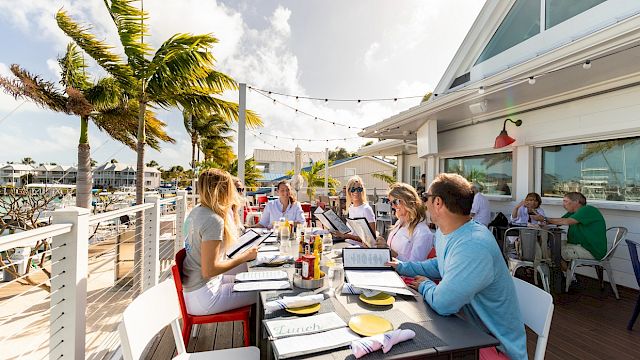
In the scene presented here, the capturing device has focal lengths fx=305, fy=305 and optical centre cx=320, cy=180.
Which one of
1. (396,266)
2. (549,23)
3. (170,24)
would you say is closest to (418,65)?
(549,23)

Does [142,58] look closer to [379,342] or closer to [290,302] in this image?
[290,302]

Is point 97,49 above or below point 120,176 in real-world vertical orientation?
above

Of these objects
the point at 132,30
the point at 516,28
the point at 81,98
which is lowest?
the point at 81,98

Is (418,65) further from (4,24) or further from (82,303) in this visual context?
(4,24)

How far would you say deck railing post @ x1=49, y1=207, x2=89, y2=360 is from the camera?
165 centimetres

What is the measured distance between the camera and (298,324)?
4.41ft

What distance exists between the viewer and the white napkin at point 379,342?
3.65 ft

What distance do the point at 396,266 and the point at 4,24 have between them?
64.3 ft

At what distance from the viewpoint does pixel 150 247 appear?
3.32 m

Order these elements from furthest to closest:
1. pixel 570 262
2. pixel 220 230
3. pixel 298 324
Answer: pixel 570 262
pixel 220 230
pixel 298 324

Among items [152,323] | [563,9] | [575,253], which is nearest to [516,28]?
[563,9]

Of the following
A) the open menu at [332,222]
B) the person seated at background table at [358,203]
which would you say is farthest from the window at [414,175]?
the open menu at [332,222]

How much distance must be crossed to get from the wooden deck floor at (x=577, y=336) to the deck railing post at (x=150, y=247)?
1.85ft

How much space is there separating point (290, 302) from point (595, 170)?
5.96m
